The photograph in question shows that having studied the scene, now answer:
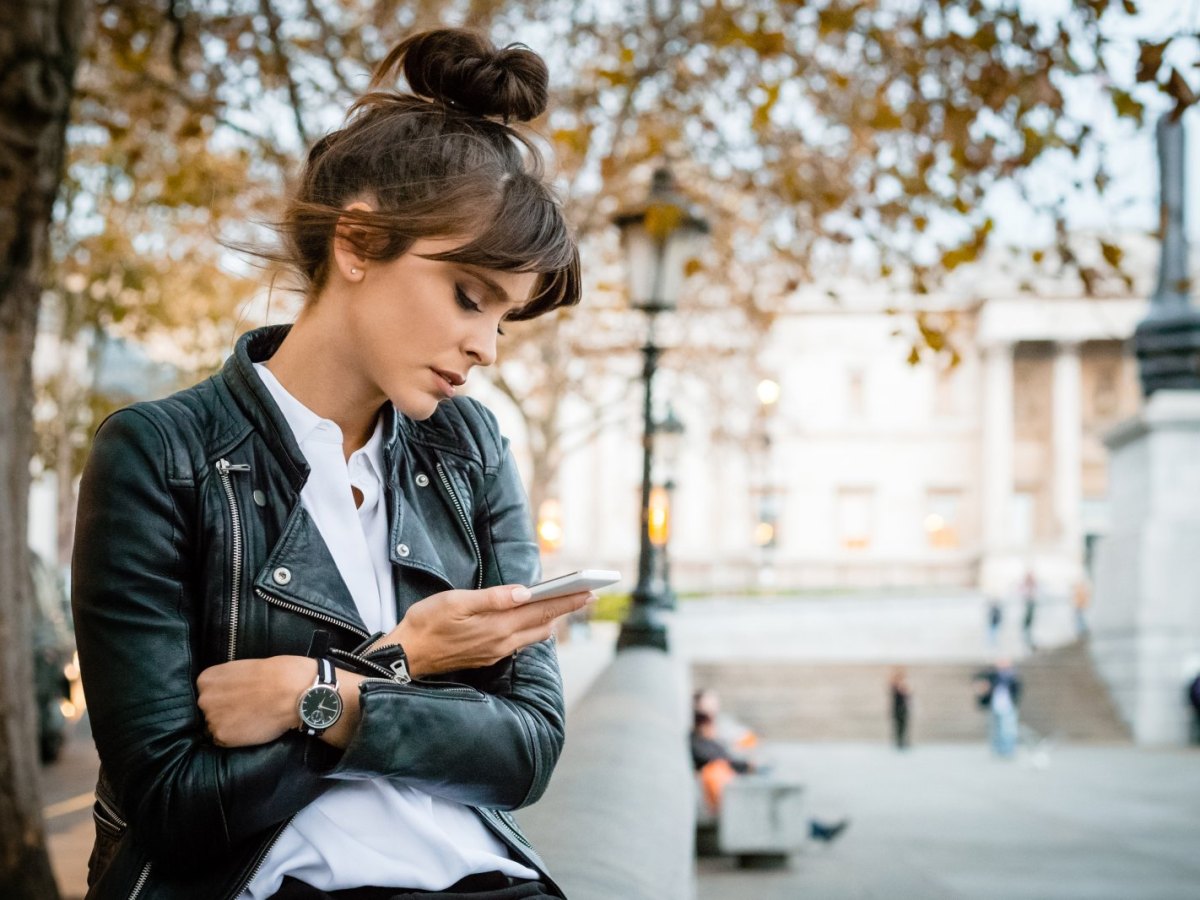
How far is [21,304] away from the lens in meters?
4.48

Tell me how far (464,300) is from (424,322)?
7cm

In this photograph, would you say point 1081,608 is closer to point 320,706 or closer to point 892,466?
point 892,466

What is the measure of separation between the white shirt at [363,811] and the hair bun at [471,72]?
1.67 feet

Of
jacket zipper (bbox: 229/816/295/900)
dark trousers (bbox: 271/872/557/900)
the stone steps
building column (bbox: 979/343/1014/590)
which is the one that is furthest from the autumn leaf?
building column (bbox: 979/343/1014/590)

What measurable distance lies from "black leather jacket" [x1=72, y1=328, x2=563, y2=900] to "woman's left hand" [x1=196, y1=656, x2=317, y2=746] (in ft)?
0.07

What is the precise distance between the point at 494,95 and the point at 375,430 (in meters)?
0.54

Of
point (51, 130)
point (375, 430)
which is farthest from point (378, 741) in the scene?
point (51, 130)

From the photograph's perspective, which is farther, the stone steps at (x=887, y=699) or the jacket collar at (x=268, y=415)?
the stone steps at (x=887, y=699)

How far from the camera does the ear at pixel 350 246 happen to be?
1.99m

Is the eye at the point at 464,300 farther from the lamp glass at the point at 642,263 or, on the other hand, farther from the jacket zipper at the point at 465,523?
the lamp glass at the point at 642,263

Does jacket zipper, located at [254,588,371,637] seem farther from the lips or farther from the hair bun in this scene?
the hair bun

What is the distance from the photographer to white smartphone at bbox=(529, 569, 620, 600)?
6.06 feet

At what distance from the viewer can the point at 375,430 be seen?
83.8 inches

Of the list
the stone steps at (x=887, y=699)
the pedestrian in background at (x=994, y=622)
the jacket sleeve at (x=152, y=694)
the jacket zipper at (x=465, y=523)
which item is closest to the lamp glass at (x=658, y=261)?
the jacket zipper at (x=465, y=523)
